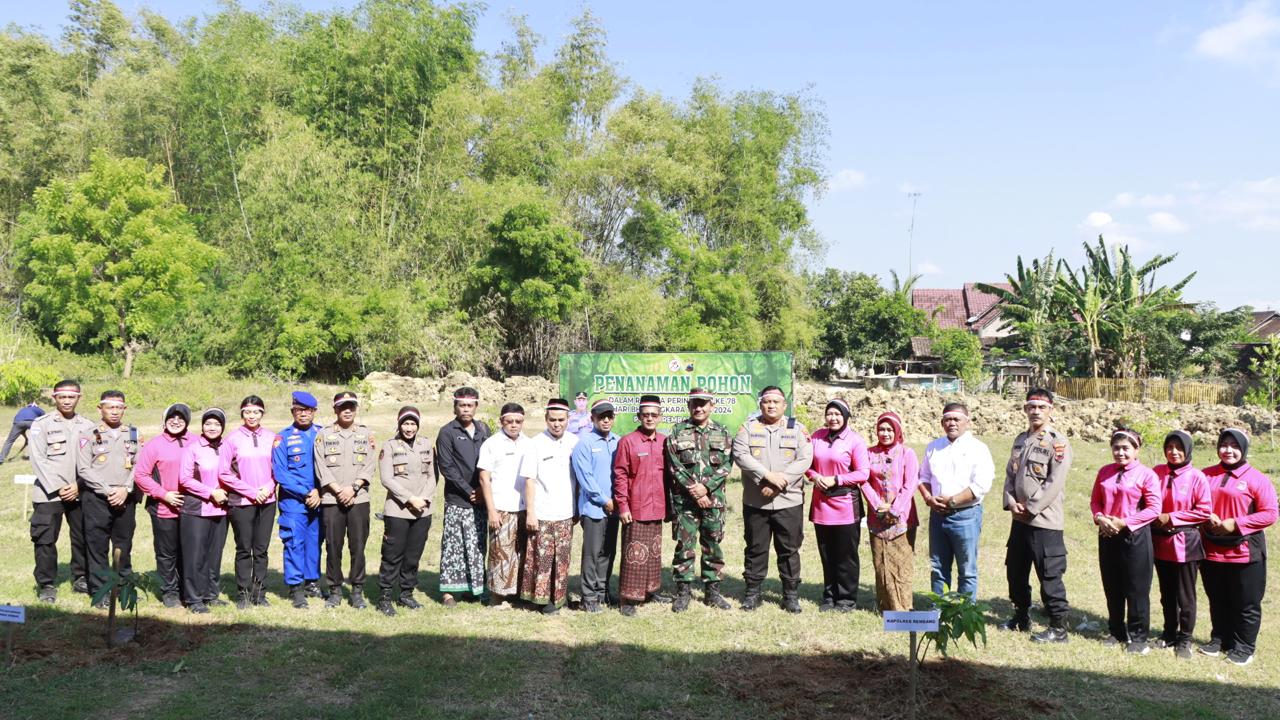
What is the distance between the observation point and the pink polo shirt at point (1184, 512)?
518 centimetres

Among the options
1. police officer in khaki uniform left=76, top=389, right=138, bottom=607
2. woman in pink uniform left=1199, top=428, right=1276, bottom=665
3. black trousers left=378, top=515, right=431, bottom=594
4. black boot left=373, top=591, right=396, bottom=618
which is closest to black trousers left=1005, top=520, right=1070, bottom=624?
woman in pink uniform left=1199, top=428, right=1276, bottom=665

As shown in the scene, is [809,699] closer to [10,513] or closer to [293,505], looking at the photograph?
[293,505]

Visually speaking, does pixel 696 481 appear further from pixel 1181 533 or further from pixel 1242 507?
pixel 1242 507

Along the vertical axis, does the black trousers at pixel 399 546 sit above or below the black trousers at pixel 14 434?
below

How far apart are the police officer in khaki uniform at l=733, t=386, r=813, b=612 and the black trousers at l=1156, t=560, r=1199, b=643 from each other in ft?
7.32

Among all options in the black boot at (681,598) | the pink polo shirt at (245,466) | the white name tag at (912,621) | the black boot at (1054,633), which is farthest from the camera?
the black boot at (681,598)

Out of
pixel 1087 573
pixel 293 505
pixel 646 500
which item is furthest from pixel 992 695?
pixel 293 505

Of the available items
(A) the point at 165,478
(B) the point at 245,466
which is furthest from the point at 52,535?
(B) the point at 245,466

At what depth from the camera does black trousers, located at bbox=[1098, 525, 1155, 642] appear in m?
5.26

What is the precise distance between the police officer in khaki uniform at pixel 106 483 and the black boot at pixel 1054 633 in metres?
5.99

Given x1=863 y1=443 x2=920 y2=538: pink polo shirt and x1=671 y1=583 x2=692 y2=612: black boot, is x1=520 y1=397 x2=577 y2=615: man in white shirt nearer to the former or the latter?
x1=671 y1=583 x2=692 y2=612: black boot

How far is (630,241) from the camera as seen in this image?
2920 centimetres

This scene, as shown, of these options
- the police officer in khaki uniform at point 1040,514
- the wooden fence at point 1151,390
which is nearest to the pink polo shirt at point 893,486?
the police officer in khaki uniform at point 1040,514

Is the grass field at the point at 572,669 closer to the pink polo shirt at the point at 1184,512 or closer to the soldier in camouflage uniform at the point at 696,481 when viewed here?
the soldier in camouflage uniform at the point at 696,481
